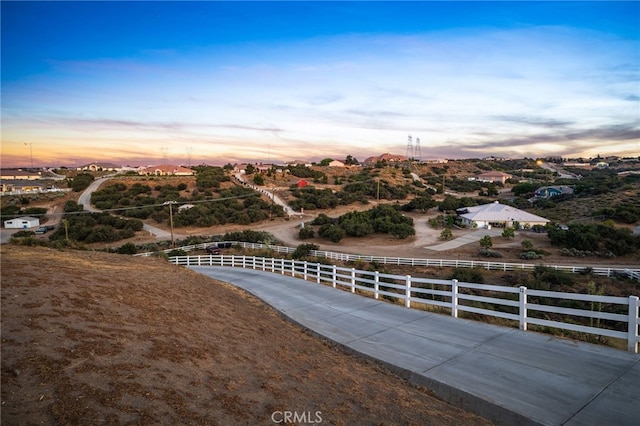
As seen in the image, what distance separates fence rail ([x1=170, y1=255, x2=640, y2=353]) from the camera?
7.24 m

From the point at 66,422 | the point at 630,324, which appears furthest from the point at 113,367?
the point at 630,324

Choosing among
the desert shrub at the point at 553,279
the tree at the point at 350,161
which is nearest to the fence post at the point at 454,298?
the desert shrub at the point at 553,279

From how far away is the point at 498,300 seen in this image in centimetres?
Answer: 918

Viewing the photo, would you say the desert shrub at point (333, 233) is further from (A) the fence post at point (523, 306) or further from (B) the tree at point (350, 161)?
(B) the tree at point (350, 161)

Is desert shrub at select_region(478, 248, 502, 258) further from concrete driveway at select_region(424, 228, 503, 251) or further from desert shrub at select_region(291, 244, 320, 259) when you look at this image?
desert shrub at select_region(291, 244, 320, 259)

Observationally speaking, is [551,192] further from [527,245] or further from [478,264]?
[478,264]

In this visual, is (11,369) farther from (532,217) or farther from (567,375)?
(532,217)

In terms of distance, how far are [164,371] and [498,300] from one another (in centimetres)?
744

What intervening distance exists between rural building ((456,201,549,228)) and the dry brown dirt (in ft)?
156

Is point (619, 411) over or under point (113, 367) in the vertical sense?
under

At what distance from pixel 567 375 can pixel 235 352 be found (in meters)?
5.36

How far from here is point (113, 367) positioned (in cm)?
510

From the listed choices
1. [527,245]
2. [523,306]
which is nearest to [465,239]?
[527,245]

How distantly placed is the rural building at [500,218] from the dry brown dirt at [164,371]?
1868 inches
